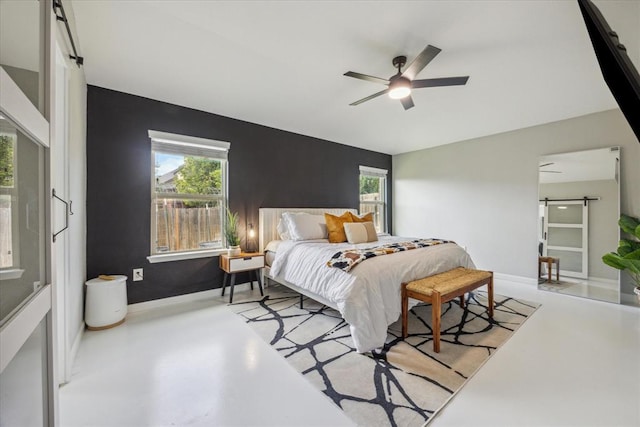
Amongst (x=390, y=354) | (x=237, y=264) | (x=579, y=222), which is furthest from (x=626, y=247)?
(x=237, y=264)

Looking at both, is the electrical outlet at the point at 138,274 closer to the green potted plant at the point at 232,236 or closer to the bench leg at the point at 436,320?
the green potted plant at the point at 232,236

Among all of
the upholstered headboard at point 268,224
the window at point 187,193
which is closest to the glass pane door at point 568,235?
the upholstered headboard at point 268,224

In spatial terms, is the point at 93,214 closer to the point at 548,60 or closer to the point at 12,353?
the point at 12,353

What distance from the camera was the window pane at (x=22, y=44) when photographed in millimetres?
728

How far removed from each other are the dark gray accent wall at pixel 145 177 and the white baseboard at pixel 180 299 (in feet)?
0.19

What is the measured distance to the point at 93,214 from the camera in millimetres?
2771

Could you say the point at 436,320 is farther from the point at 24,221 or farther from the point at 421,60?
the point at 24,221

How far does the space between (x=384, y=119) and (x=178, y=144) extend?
277 cm

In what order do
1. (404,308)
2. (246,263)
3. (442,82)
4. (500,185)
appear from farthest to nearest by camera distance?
(500,185)
(246,263)
(404,308)
(442,82)

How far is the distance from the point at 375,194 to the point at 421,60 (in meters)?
3.94

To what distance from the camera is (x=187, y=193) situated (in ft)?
11.1

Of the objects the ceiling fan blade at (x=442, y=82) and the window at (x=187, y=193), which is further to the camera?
the window at (x=187, y=193)

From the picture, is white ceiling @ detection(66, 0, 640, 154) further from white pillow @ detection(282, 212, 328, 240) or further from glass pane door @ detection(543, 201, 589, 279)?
white pillow @ detection(282, 212, 328, 240)

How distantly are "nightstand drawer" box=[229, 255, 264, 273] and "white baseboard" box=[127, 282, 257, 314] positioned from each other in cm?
→ 52
